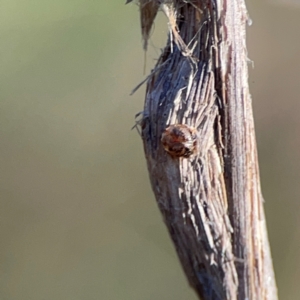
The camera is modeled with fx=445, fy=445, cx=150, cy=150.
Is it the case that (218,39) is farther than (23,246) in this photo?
No

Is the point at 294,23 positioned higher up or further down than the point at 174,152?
higher up

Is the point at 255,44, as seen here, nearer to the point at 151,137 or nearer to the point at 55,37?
the point at 55,37

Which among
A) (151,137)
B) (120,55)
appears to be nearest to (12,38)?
(120,55)

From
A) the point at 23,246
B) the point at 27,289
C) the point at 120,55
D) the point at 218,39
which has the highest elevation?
the point at 120,55

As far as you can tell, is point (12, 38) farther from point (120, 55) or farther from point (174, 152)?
point (174, 152)
